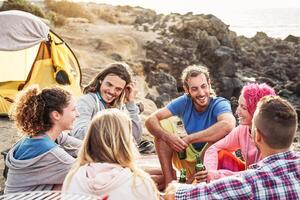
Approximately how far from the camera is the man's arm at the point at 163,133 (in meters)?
4.61

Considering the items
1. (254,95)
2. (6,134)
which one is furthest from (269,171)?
(6,134)

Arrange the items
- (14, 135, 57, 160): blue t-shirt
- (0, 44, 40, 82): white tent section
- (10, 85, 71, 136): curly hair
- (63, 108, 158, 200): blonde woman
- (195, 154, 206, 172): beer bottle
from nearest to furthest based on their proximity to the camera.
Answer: (63, 108, 158, 200): blonde woman → (14, 135, 57, 160): blue t-shirt → (10, 85, 71, 136): curly hair → (195, 154, 206, 172): beer bottle → (0, 44, 40, 82): white tent section

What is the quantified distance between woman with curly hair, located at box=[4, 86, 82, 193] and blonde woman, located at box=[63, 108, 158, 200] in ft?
1.81

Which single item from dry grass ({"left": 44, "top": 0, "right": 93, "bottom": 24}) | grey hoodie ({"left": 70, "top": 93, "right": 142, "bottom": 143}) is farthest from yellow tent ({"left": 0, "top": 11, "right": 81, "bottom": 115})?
dry grass ({"left": 44, "top": 0, "right": 93, "bottom": 24})

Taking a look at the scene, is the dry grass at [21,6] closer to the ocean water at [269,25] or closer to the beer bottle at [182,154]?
the beer bottle at [182,154]

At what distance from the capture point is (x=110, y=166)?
9.45 feet

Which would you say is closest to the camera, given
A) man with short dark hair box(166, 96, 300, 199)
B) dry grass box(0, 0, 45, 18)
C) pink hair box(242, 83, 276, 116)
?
man with short dark hair box(166, 96, 300, 199)

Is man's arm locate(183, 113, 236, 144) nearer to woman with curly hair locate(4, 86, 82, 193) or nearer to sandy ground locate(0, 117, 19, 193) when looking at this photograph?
woman with curly hair locate(4, 86, 82, 193)

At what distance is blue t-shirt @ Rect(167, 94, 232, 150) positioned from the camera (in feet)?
15.7

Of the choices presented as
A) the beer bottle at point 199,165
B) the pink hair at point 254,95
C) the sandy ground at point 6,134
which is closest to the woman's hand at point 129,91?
the beer bottle at point 199,165

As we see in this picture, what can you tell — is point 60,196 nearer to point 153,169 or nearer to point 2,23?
point 153,169

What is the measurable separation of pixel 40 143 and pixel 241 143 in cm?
171

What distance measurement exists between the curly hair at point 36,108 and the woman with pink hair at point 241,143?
1351mm

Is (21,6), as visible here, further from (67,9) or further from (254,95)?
(254,95)
